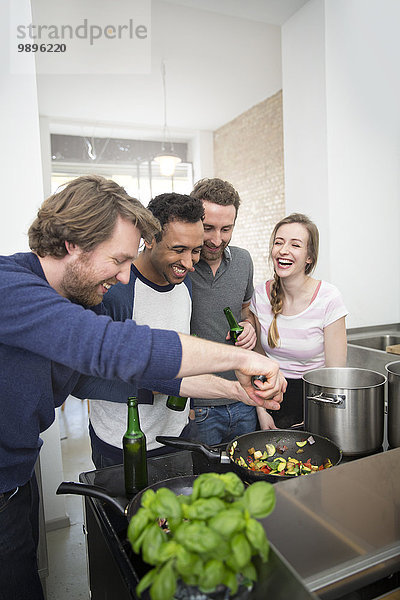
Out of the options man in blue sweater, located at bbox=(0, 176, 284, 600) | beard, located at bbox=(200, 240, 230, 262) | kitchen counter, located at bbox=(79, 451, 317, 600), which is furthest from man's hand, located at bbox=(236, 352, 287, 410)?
beard, located at bbox=(200, 240, 230, 262)

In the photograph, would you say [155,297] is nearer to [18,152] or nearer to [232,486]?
[232,486]

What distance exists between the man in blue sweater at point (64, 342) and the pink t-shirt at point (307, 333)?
649mm

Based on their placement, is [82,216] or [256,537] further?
[82,216]

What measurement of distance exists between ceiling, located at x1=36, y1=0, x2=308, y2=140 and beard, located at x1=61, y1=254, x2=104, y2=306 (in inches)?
101

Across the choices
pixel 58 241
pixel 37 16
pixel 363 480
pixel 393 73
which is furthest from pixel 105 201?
pixel 37 16

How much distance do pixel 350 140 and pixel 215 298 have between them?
66.2 inches

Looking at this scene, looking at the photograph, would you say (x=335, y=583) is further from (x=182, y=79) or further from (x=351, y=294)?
(x=182, y=79)

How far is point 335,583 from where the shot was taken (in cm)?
77

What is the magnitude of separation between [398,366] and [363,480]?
1.61ft

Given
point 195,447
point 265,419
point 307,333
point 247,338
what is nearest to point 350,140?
point 307,333

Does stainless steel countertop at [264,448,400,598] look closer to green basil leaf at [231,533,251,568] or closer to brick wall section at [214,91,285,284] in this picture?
green basil leaf at [231,533,251,568]

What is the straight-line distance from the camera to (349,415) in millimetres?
1209

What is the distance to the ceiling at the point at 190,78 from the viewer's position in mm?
4070

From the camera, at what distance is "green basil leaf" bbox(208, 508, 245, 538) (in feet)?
1.80
